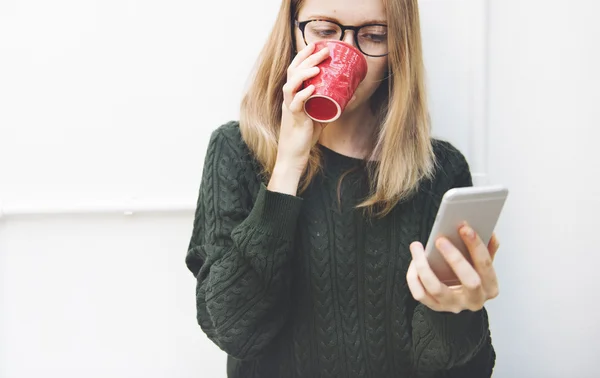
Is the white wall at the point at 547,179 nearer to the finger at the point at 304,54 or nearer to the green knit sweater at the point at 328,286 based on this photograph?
the green knit sweater at the point at 328,286

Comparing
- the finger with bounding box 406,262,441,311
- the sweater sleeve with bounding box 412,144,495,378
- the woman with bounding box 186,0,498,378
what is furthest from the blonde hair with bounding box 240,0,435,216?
the finger with bounding box 406,262,441,311

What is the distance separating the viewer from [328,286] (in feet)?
3.27

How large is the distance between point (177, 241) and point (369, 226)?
52 centimetres

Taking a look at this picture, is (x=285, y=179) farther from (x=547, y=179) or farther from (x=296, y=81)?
(x=547, y=179)

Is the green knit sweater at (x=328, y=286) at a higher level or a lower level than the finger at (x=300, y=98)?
lower

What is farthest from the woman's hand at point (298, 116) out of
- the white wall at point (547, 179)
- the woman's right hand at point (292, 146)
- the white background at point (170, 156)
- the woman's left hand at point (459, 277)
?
the white wall at point (547, 179)

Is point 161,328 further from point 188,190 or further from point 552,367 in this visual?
point 552,367

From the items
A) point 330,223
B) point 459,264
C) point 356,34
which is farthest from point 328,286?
point 356,34

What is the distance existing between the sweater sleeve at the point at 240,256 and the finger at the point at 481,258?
0.29 m

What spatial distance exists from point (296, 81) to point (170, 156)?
53 cm

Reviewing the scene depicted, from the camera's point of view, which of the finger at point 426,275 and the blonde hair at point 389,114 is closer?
the finger at point 426,275

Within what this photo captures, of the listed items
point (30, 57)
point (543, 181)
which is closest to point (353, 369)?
point (543, 181)

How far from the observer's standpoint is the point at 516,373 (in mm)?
1373

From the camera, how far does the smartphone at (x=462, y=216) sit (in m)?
0.70
